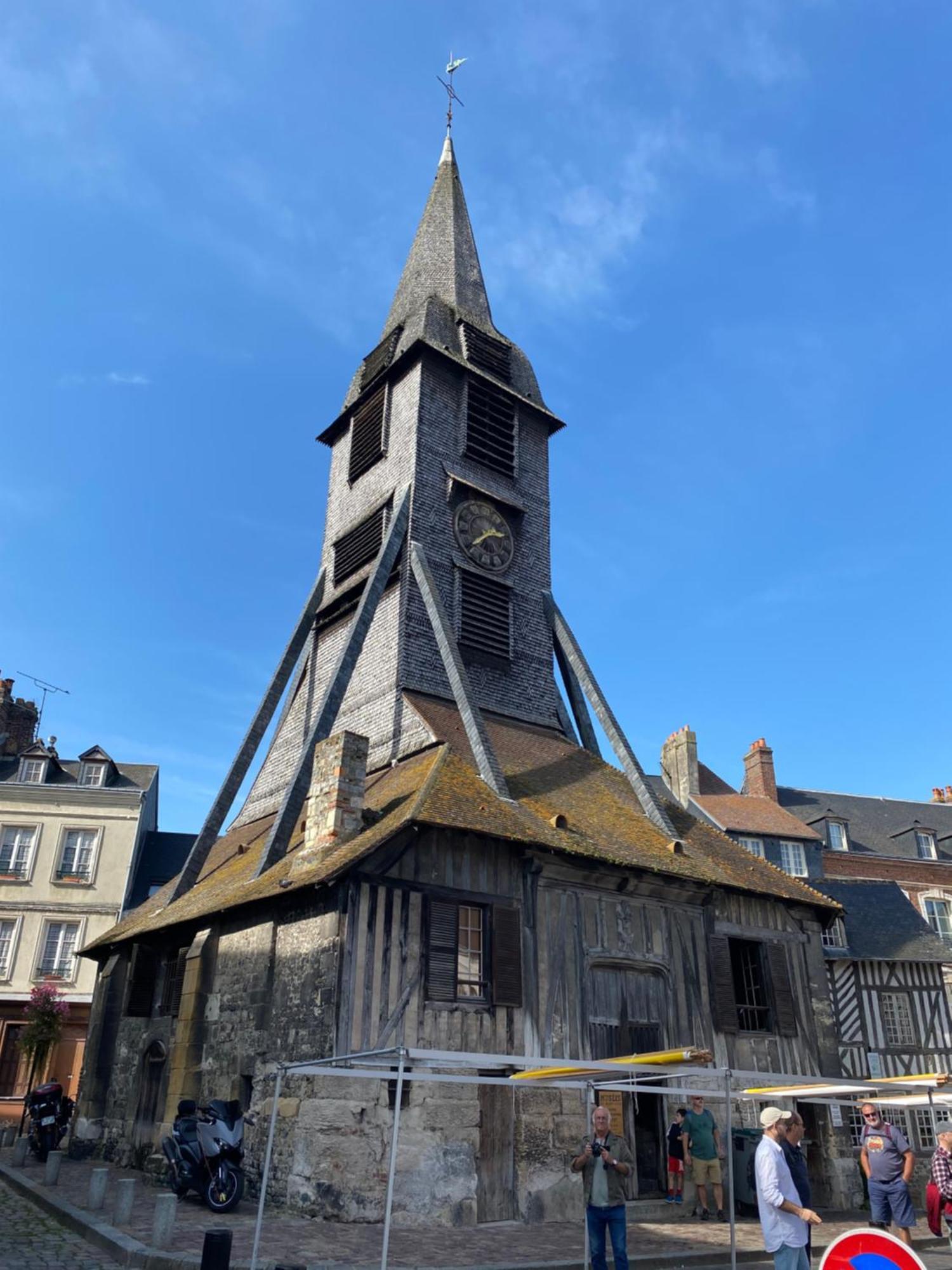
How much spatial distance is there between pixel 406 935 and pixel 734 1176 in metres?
5.00

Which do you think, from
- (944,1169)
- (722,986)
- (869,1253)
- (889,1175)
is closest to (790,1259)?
(869,1253)

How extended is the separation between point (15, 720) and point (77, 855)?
17.9 feet

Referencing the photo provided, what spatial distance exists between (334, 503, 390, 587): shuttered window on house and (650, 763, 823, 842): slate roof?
997cm

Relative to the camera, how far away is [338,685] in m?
14.5

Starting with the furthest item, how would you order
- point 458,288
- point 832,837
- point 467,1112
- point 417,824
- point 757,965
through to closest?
point 832,837
point 458,288
point 757,965
point 417,824
point 467,1112

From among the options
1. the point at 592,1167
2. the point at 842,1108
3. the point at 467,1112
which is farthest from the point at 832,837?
the point at 592,1167

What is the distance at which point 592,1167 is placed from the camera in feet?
20.8

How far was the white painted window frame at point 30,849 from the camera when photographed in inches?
898

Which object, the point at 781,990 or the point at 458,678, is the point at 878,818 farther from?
the point at 458,678

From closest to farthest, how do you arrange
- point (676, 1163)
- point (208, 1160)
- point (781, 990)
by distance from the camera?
point (208, 1160), point (676, 1163), point (781, 990)

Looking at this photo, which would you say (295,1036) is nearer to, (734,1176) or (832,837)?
(734,1176)

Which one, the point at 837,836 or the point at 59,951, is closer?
the point at 59,951

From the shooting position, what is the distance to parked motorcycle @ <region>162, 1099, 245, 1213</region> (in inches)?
351

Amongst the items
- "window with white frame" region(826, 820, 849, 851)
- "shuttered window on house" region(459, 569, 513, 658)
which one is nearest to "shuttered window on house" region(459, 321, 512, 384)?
"shuttered window on house" region(459, 569, 513, 658)
